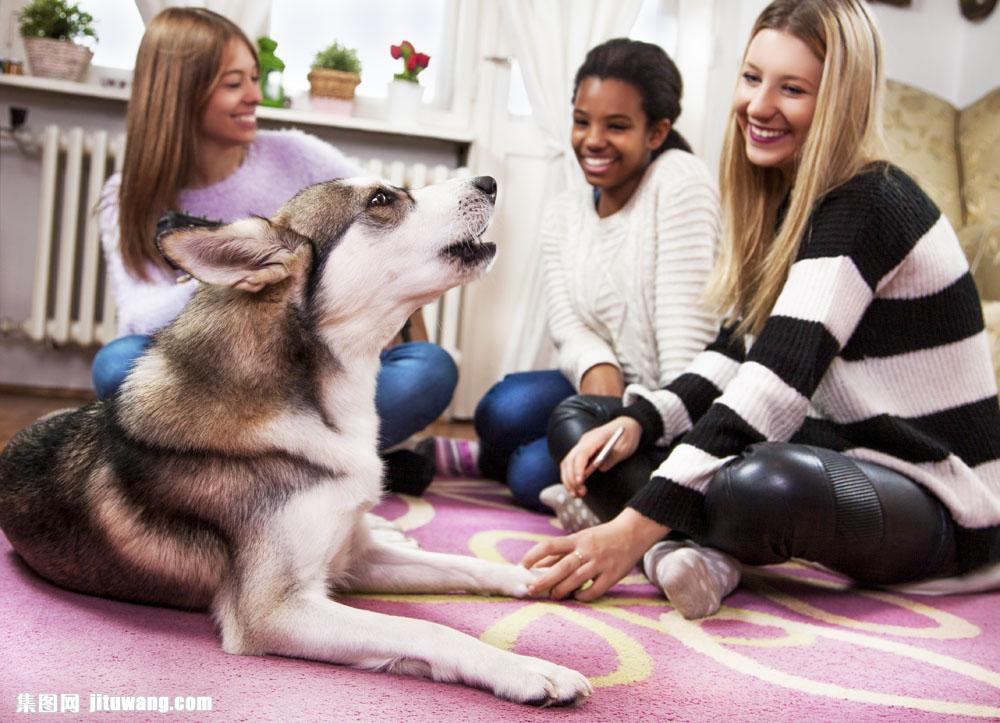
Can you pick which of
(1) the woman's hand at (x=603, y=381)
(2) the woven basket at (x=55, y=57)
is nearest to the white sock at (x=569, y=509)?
(1) the woman's hand at (x=603, y=381)

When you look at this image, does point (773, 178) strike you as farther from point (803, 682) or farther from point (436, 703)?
point (436, 703)

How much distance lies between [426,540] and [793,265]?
36.0 inches

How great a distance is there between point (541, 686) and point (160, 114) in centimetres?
177

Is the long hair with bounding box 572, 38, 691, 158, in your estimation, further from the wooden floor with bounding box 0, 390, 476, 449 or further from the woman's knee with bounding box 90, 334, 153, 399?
the wooden floor with bounding box 0, 390, 476, 449

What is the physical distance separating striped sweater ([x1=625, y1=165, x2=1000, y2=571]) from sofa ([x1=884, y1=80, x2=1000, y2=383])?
1.59 metres

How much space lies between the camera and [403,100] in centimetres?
359

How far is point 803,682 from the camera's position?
1232 mm

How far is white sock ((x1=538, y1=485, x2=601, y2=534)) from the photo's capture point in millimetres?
1950

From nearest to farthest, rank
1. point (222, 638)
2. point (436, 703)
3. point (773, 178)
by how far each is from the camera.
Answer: point (436, 703), point (222, 638), point (773, 178)

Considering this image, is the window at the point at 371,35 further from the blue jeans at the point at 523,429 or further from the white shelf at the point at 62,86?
the blue jeans at the point at 523,429

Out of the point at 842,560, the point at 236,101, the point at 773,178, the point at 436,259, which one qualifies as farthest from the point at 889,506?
the point at 236,101

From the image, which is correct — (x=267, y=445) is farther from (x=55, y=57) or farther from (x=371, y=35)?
(x=371, y=35)

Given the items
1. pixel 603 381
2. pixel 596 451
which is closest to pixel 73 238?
pixel 603 381

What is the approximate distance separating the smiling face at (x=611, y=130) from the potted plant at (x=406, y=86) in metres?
1.36
